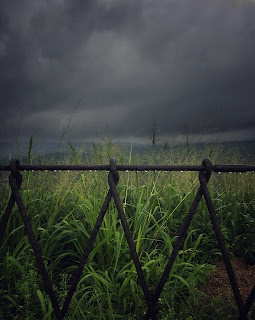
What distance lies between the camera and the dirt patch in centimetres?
197

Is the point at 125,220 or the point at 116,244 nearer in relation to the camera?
the point at 125,220

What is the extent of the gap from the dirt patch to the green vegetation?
84 millimetres

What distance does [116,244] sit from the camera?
7.14 ft

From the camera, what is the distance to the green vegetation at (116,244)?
174cm

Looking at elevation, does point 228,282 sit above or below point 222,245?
below

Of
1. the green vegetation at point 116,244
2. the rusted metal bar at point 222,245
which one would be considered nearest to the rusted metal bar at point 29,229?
the green vegetation at point 116,244

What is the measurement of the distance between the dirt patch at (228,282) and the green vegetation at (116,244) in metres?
0.08

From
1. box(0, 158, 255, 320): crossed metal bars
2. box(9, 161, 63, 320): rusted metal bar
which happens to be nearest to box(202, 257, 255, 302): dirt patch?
box(0, 158, 255, 320): crossed metal bars

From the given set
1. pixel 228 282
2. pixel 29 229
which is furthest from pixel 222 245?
pixel 228 282

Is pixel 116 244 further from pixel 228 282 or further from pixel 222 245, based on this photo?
pixel 222 245

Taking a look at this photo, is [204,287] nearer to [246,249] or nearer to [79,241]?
[246,249]

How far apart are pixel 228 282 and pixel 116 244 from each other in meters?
1.04

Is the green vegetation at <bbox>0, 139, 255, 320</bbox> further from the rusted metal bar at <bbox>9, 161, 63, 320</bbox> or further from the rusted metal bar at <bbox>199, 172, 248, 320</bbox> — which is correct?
the rusted metal bar at <bbox>199, 172, 248, 320</bbox>

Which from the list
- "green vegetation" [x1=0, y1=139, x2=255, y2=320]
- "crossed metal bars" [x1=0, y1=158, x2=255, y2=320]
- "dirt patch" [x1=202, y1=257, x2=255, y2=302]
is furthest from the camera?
"dirt patch" [x1=202, y1=257, x2=255, y2=302]
